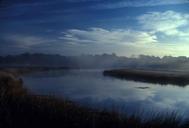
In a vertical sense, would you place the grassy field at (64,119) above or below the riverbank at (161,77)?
above

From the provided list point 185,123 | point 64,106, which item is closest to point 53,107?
point 64,106

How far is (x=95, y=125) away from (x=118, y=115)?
1381 mm

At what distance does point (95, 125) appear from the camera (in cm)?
1150

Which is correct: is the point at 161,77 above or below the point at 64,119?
below

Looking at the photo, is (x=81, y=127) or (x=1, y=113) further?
(x=1, y=113)

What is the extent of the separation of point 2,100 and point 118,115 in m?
5.00

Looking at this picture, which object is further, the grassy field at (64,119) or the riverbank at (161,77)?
the riverbank at (161,77)

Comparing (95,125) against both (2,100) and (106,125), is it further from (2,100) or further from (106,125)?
(2,100)

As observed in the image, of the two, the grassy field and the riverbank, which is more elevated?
the grassy field

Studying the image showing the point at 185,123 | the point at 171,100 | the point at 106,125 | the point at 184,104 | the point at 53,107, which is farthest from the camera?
the point at 171,100

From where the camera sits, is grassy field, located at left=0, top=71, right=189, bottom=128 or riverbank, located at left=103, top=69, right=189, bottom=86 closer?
grassy field, located at left=0, top=71, right=189, bottom=128

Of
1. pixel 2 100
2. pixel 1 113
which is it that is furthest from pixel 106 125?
pixel 2 100

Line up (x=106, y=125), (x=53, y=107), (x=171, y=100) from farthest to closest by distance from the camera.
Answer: (x=171, y=100) → (x=53, y=107) → (x=106, y=125)

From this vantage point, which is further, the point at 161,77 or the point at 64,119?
the point at 161,77
